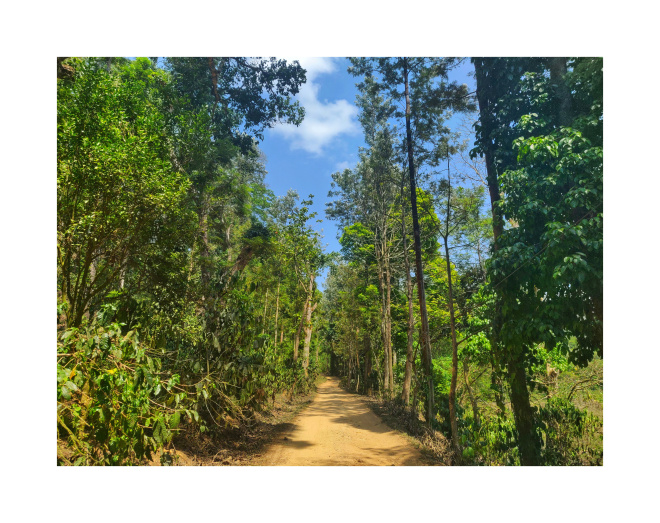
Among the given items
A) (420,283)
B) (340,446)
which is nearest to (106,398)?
(340,446)

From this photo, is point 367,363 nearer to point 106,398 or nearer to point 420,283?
point 420,283

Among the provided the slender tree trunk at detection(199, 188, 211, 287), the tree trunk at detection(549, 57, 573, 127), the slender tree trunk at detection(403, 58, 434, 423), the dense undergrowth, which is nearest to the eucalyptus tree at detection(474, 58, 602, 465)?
the tree trunk at detection(549, 57, 573, 127)

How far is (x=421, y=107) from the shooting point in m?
6.47

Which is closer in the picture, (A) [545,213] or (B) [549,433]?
(A) [545,213]

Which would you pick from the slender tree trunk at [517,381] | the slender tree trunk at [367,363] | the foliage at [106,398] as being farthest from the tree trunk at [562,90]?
the slender tree trunk at [367,363]

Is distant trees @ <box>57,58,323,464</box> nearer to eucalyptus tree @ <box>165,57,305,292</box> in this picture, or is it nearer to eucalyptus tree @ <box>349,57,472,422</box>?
eucalyptus tree @ <box>165,57,305,292</box>

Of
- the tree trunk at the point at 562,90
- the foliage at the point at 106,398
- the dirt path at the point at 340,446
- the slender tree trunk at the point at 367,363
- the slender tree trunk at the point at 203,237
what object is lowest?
the slender tree trunk at the point at 367,363

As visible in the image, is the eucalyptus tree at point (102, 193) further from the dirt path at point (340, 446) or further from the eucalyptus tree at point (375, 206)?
the eucalyptus tree at point (375, 206)

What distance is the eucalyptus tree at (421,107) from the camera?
5406 millimetres
